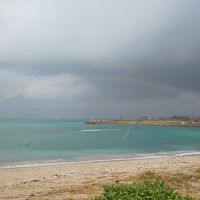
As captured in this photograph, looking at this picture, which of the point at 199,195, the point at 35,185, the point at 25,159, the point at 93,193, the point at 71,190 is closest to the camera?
the point at 199,195

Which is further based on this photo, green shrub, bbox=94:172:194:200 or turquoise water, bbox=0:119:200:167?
turquoise water, bbox=0:119:200:167

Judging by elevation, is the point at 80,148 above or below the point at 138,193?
below

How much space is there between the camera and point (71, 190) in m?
14.2

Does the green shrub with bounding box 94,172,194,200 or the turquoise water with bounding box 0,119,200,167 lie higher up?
the green shrub with bounding box 94,172,194,200

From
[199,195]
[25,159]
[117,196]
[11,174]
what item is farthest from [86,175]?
[25,159]

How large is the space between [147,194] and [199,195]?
182 inches

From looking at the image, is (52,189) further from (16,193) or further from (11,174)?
(11,174)

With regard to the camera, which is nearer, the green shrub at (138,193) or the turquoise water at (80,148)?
the green shrub at (138,193)

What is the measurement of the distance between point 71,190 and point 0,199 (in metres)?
2.69

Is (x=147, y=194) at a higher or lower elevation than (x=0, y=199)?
higher

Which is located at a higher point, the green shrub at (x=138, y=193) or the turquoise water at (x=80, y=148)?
the green shrub at (x=138, y=193)

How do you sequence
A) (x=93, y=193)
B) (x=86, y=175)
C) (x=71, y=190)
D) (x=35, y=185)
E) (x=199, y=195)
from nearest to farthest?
(x=199, y=195) < (x=93, y=193) < (x=71, y=190) < (x=35, y=185) < (x=86, y=175)

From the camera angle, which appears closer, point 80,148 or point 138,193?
point 138,193

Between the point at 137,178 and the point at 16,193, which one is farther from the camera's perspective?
the point at 137,178
